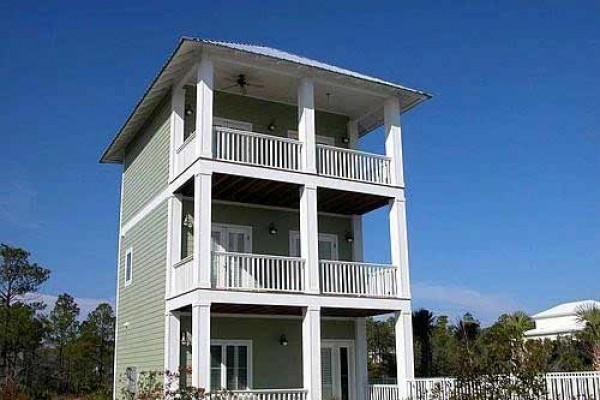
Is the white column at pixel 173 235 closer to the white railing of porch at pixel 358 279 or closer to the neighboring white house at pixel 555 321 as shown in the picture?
the white railing of porch at pixel 358 279

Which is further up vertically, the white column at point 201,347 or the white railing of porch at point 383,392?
the white column at point 201,347

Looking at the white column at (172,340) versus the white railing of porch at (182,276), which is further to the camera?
the white column at (172,340)

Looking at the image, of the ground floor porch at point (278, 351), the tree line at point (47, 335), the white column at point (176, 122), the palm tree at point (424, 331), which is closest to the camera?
the ground floor porch at point (278, 351)

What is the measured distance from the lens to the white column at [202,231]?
16.1 m

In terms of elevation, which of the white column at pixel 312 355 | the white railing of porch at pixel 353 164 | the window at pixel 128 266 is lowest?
the white column at pixel 312 355

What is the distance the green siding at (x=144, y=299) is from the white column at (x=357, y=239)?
598 cm

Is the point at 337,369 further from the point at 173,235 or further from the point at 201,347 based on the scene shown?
the point at 173,235

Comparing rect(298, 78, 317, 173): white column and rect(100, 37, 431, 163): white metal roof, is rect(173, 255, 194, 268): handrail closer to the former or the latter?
rect(298, 78, 317, 173): white column

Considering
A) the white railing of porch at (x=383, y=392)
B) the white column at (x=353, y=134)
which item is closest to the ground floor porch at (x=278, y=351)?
the white railing of porch at (x=383, y=392)

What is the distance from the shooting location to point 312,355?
55.1ft

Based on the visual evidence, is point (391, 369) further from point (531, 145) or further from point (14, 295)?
point (14, 295)

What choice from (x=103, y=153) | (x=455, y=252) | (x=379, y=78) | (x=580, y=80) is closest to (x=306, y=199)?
(x=379, y=78)

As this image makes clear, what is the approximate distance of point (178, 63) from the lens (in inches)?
706

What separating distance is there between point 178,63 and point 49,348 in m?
26.4
